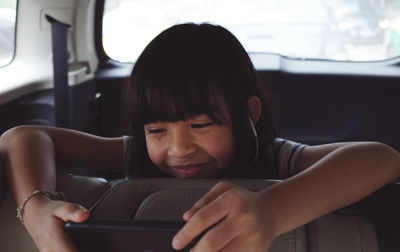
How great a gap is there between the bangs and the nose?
0.03m

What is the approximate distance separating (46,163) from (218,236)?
497 millimetres

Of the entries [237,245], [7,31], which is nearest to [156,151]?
[237,245]

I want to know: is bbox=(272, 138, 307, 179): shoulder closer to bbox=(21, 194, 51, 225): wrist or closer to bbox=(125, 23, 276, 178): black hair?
bbox=(125, 23, 276, 178): black hair

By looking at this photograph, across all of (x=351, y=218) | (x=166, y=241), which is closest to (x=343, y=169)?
(x=351, y=218)

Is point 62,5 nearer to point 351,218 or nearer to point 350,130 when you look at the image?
point 350,130

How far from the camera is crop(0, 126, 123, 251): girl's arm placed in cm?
84

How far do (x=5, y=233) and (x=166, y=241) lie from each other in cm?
37

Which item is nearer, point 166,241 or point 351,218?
point 166,241

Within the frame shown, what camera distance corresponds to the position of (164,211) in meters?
0.86

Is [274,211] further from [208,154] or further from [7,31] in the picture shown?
[7,31]

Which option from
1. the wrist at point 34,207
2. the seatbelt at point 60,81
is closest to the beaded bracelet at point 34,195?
the wrist at point 34,207

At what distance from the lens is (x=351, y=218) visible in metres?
0.85

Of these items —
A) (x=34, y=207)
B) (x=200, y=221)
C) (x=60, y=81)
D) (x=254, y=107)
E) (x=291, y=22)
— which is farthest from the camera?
(x=291, y=22)

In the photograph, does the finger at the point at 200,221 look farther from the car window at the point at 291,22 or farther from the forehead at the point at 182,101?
the car window at the point at 291,22
